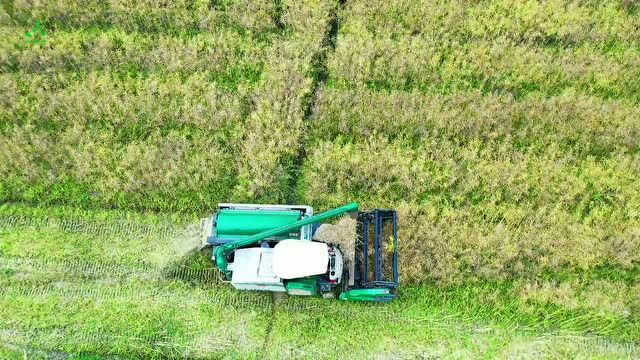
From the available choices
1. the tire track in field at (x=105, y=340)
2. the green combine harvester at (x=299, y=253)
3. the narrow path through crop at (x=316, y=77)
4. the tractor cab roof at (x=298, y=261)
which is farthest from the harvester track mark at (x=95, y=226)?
the tractor cab roof at (x=298, y=261)

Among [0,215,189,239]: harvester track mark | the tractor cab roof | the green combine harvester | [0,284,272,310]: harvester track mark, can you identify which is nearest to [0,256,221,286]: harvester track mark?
[0,284,272,310]: harvester track mark

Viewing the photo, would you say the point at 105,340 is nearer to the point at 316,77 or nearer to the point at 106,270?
the point at 106,270

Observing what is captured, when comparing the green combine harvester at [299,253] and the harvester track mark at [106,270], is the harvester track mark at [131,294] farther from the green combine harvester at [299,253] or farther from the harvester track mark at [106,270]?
the green combine harvester at [299,253]

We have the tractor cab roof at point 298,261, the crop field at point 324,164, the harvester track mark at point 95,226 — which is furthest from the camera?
the harvester track mark at point 95,226

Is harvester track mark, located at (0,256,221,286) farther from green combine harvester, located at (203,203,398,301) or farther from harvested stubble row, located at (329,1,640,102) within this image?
harvested stubble row, located at (329,1,640,102)

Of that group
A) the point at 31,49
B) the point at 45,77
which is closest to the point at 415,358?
the point at 45,77

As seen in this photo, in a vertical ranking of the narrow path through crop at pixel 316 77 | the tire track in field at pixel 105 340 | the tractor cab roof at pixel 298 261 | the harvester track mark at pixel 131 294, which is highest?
the narrow path through crop at pixel 316 77

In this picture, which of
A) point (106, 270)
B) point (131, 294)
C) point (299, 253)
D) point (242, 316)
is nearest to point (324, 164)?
point (299, 253)
